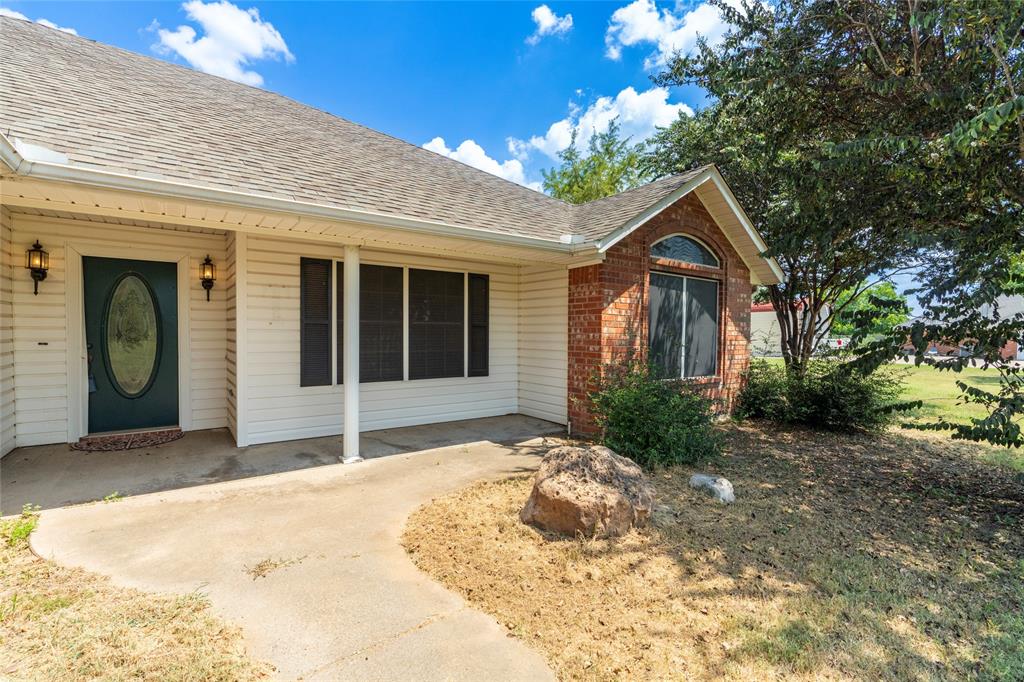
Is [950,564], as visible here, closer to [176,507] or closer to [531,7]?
[176,507]

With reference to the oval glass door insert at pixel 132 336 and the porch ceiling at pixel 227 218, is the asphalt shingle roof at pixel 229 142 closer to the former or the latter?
the porch ceiling at pixel 227 218

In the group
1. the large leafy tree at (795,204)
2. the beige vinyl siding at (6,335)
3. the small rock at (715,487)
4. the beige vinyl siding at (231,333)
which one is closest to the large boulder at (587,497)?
the small rock at (715,487)

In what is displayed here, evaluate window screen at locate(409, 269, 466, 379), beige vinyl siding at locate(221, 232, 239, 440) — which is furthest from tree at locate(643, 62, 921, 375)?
beige vinyl siding at locate(221, 232, 239, 440)

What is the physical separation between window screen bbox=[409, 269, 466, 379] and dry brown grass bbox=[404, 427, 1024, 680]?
292 cm

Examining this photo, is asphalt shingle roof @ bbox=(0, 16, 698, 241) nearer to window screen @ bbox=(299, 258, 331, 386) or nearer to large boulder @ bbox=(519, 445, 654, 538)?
window screen @ bbox=(299, 258, 331, 386)

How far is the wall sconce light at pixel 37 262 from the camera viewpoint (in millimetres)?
5259

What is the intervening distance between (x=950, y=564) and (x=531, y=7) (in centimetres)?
1094

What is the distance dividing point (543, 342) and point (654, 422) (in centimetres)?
268

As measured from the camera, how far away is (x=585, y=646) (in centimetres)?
232

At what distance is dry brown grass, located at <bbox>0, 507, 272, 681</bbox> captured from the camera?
2043mm

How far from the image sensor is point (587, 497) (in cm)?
351

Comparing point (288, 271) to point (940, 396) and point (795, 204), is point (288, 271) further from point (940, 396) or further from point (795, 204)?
point (940, 396)

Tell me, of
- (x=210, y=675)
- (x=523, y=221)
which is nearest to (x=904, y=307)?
(x=523, y=221)

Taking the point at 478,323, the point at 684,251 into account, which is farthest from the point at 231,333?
the point at 684,251
